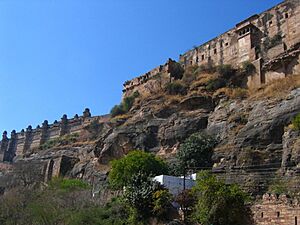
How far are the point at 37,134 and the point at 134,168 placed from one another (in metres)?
54.1

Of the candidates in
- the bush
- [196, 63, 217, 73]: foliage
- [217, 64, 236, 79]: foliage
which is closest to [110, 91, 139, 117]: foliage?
the bush

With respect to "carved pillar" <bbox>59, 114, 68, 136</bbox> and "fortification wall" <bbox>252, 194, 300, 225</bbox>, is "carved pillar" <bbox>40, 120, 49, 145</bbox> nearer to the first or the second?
"carved pillar" <bbox>59, 114, 68, 136</bbox>

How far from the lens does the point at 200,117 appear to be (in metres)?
41.7

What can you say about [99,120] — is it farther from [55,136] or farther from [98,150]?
[98,150]

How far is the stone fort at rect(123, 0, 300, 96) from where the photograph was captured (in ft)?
138

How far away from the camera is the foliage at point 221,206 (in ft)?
77.5

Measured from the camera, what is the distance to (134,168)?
116ft

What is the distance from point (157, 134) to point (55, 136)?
135 ft

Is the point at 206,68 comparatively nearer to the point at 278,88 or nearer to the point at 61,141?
the point at 278,88

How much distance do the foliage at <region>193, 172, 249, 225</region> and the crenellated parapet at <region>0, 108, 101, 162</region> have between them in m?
50.0

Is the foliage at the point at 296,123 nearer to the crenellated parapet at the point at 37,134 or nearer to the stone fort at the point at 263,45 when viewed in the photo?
the stone fort at the point at 263,45

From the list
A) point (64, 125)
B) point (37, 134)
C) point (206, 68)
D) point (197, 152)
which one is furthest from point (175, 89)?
point (37, 134)

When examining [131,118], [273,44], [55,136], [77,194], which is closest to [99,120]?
[55,136]

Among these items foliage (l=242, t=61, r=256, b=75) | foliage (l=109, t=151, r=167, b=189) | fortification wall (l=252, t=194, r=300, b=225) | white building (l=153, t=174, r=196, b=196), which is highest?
foliage (l=242, t=61, r=256, b=75)
